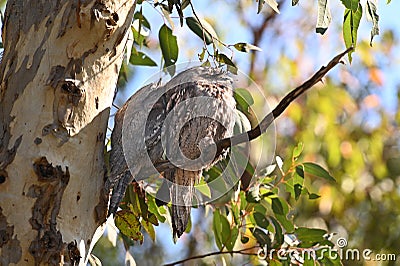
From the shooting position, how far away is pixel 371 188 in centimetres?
372

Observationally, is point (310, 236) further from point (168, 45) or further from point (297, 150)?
point (168, 45)

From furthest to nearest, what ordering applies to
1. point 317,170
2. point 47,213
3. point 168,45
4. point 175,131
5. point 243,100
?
point 317,170, point 168,45, point 243,100, point 175,131, point 47,213

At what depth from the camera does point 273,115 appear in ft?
A: 3.92

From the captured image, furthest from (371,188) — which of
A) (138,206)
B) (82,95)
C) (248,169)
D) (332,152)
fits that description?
(82,95)

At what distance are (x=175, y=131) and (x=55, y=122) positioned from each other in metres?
0.19

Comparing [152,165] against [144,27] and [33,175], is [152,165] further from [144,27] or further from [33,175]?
[144,27]

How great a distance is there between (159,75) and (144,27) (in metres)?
0.47

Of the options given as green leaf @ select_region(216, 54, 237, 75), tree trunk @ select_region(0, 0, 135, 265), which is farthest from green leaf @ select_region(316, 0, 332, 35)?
tree trunk @ select_region(0, 0, 135, 265)

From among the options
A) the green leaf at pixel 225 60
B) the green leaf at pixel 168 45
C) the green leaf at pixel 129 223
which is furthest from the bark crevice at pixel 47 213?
the green leaf at pixel 168 45

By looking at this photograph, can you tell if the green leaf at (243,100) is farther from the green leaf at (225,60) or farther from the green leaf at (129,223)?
the green leaf at (129,223)

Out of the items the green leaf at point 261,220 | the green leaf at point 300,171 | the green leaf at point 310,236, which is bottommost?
the green leaf at point 310,236

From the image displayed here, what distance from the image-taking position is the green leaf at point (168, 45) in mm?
1606

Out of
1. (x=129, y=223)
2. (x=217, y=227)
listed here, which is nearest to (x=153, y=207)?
(x=129, y=223)

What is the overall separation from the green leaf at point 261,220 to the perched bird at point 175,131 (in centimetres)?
41
